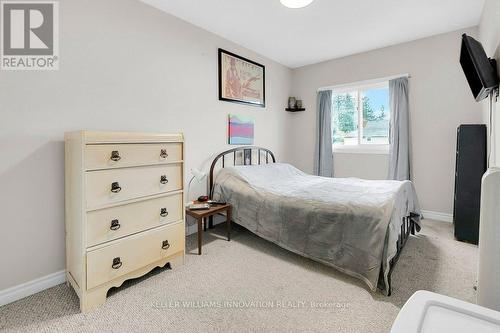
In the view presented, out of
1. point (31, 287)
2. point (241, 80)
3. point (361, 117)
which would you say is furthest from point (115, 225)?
point (361, 117)

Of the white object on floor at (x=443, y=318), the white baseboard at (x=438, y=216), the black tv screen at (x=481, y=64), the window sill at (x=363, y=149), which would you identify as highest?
the black tv screen at (x=481, y=64)

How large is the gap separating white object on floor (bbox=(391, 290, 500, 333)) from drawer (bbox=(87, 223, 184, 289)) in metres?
1.77

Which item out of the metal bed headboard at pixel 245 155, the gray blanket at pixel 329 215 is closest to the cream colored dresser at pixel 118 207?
the gray blanket at pixel 329 215

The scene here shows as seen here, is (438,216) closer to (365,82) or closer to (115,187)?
(365,82)

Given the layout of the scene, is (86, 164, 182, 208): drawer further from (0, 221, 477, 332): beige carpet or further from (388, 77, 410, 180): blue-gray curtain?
(388, 77, 410, 180): blue-gray curtain

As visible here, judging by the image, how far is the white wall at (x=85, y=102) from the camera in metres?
1.75

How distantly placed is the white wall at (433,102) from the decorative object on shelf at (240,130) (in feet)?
6.52

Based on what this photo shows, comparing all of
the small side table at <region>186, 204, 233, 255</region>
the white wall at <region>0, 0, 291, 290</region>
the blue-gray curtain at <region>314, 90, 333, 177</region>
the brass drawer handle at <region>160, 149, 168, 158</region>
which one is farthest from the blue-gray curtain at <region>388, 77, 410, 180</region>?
the brass drawer handle at <region>160, 149, 168, 158</region>

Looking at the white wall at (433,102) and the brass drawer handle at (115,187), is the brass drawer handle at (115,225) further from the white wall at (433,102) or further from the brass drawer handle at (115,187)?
the white wall at (433,102)

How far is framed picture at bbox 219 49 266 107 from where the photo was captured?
10.9 feet

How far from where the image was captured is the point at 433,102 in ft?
11.2

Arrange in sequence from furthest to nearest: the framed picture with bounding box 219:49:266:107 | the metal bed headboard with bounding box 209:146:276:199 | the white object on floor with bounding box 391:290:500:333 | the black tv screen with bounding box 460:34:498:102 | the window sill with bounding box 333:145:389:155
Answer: the window sill with bounding box 333:145:389:155, the framed picture with bounding box 219:49:266:107, the metal bed headboard with bounding box 209:146:276:199, the black tv screen with bounding box 460:34:498:102, the white object on floor with bounding box 391:290:500:333

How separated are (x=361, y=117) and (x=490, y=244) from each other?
3564 millimetres

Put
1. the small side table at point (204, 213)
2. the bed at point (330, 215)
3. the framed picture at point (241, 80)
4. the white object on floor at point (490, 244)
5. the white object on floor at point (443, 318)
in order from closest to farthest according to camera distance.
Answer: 1. the white object on floor at point (443, 318)
2. the white object on floor at point (490, 244)
3. the bed at point (330, 215)
4. the small side table at point (204, 213)
5. the framed picture at point (241, 80)
